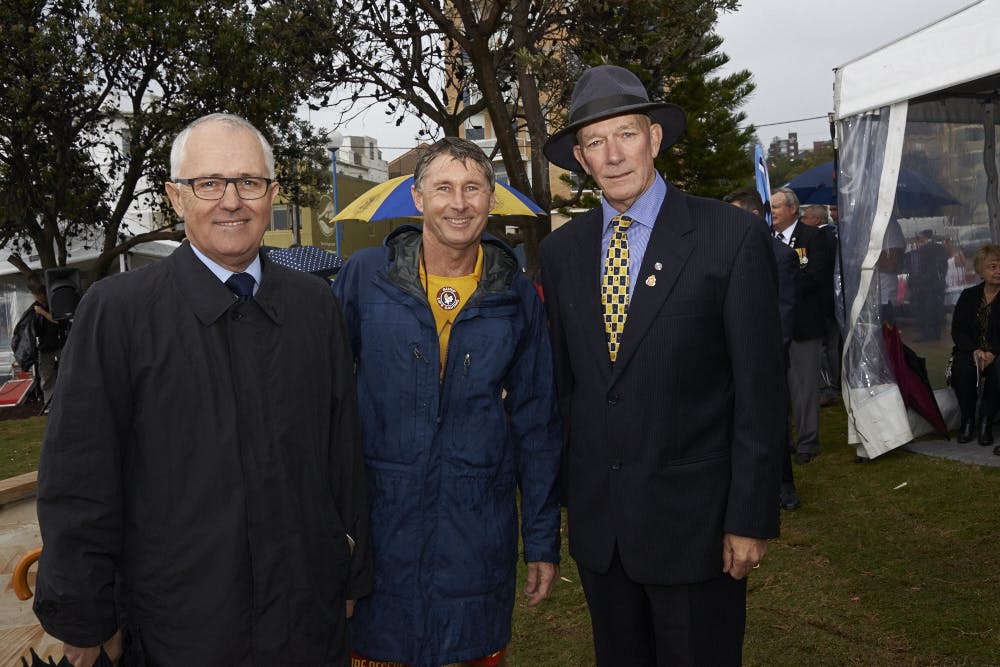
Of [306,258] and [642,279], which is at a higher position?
[306,258]

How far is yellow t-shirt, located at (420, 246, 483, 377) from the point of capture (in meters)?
2.71

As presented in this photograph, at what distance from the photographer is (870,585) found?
4.79m

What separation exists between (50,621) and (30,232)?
16.6 meters

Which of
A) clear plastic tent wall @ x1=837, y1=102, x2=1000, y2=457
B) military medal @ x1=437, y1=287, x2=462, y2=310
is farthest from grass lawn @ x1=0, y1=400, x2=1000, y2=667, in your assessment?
military medal @ x1=437, y1=287, x2=462, y2=310

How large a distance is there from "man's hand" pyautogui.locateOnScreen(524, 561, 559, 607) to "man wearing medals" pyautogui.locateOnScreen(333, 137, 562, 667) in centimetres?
→ 6

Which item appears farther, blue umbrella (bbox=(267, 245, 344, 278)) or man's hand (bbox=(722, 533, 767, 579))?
blue umbrella (bbox=(267, 245, 344, 278))

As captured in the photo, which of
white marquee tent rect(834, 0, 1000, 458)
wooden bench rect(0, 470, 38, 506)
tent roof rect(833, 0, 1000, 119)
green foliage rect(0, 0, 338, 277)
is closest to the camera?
wooden bench rect(0, 470, 38, 506)

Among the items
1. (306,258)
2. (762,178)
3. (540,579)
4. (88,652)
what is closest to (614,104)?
(540,579)

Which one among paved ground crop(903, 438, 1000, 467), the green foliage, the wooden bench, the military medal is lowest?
paved ground crop(903, 438, 1000, 467)

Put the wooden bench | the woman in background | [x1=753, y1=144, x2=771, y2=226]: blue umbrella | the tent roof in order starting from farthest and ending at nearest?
1. the woman in background
2. the tent roof
3. [x1=753, y1=144, x2=771, y2=226]: blue umbrella
4. the wooden bench

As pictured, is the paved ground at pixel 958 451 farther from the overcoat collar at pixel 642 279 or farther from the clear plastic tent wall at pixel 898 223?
the overcoat collar at pixel 642 279

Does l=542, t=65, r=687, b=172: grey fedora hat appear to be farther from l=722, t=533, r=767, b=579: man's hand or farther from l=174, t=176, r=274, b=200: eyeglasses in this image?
l=722, t=533, r=767, b=579: man's hand

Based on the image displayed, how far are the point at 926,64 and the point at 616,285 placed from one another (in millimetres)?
5347

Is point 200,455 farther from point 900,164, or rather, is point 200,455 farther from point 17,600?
point 900,164
